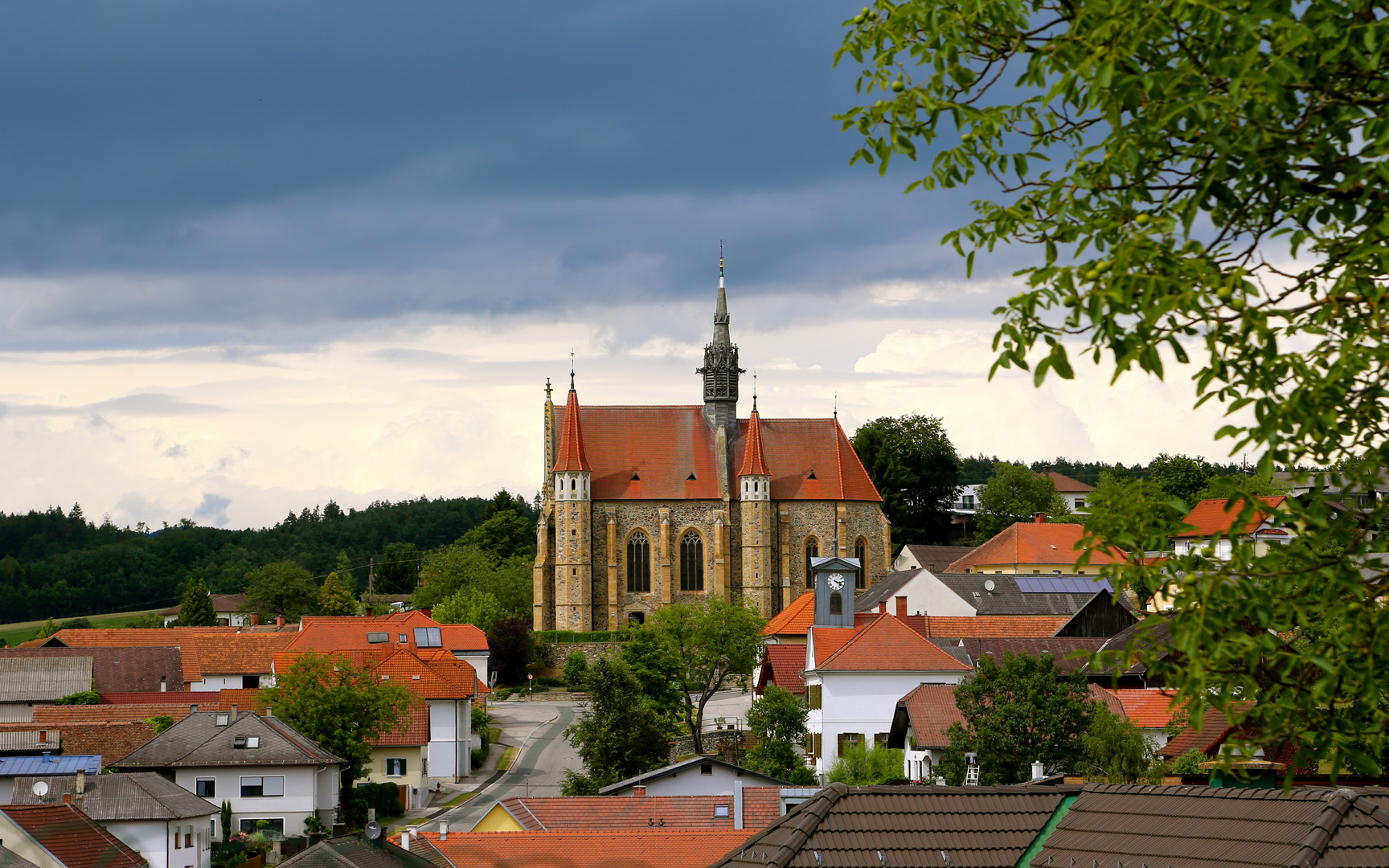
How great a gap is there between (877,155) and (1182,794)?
7.24 meters

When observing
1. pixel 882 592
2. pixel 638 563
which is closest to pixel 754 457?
pixel 638 563

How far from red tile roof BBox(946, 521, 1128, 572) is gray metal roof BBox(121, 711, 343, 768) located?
48.1 m

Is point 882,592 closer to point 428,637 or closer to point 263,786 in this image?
point 428,637

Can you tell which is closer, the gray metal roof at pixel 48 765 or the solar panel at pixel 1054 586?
the gray metal roof at pixel 48 765

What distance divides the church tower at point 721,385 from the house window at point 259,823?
47.6m

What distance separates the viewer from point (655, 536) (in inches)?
3332

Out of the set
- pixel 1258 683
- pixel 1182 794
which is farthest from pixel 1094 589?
pixel 1258 683

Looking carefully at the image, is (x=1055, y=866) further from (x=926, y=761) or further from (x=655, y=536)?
(x=655, y=536)

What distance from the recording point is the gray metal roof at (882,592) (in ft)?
221

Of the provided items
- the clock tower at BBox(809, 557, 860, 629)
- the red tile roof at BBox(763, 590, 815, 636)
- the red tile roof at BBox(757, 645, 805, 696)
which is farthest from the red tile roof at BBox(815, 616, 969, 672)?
the red tile roof at BBox(763, 590, 815, 636)

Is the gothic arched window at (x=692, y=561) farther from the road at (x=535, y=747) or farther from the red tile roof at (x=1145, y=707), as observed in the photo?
the red tile roof at (x=1145, y=707)

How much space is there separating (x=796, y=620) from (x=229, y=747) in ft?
103

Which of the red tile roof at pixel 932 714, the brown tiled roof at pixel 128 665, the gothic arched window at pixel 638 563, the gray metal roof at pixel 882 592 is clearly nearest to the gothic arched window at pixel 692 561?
the gothic arched window at pixel 638 563

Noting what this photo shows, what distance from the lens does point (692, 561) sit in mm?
85062
